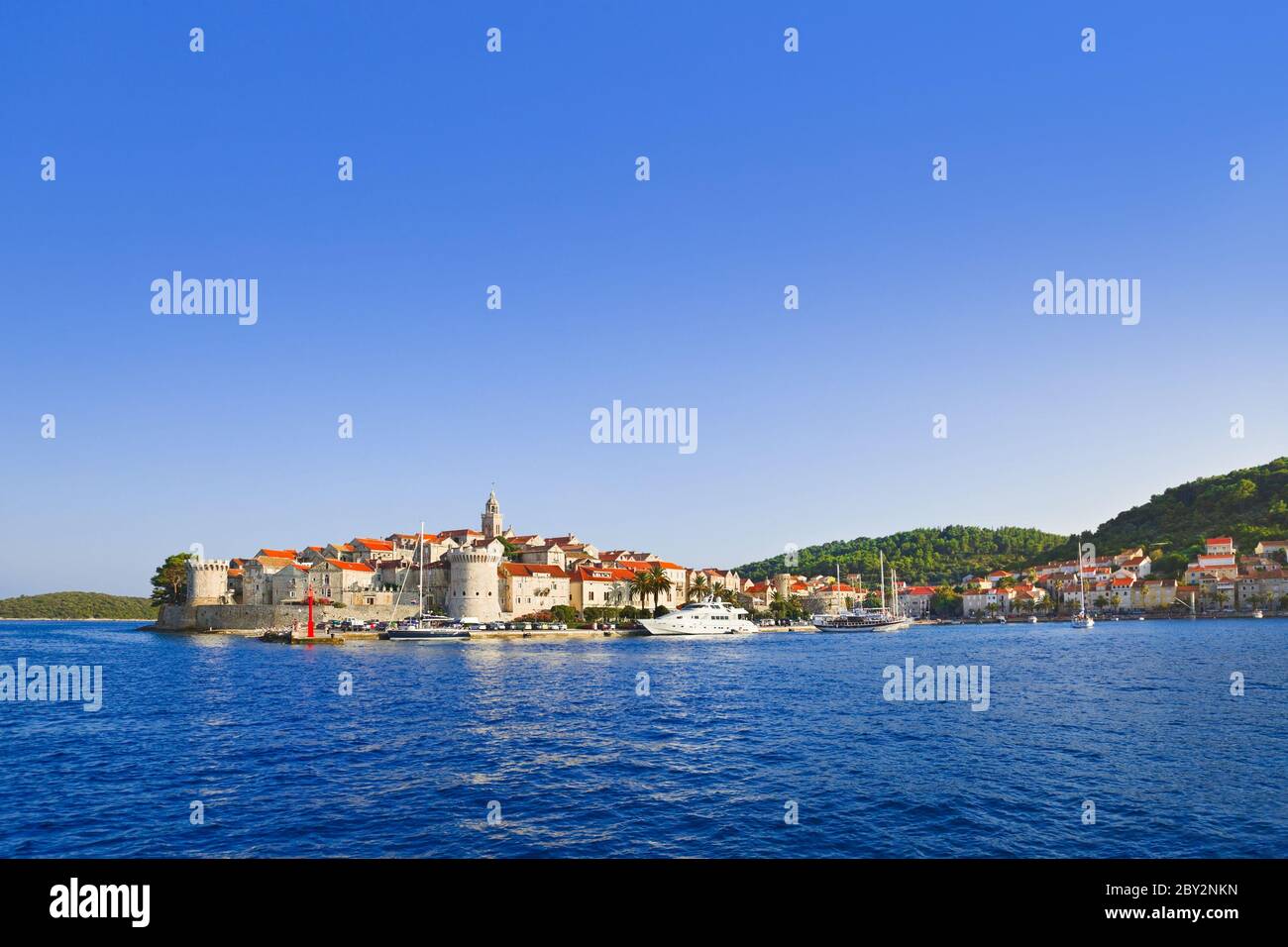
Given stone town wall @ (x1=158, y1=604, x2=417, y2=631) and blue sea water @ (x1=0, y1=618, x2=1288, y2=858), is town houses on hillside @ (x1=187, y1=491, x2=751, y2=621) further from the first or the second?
blue sea water @ (x1=0, y1=618, x2=1288, y2=858)

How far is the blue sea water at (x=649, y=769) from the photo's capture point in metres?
16.7

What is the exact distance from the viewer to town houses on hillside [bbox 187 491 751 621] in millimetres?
102688

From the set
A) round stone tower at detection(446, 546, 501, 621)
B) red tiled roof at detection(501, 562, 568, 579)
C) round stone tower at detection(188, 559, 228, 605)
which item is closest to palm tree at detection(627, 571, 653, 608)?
red tiled roof at detection(501, 562, 568, 579)

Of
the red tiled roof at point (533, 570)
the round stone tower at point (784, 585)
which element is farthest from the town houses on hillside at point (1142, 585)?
the red tiled roof at point (533, 570)

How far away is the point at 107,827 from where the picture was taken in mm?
18016

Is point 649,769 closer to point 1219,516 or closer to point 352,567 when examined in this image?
point 352,567

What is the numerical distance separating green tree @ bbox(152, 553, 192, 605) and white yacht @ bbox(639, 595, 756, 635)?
61.5m

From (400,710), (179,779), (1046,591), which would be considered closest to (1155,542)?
(1046,591)

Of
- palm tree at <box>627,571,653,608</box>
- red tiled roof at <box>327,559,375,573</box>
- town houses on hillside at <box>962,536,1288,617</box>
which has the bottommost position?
town houses on hillside at <box>962,536,1288,617</box>

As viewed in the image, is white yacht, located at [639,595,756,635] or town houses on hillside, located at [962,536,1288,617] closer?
white yacht, located at [639,595,756,635]

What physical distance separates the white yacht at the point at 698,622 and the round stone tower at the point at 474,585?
62.1ft

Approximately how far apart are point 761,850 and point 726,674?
126ft

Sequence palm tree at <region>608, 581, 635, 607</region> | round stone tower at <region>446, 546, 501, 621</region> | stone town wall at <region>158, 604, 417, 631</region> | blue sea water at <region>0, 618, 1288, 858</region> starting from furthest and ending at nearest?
palm tree at <region>608, 581, 635, 607</region> < round stone tower at <region>446, 546, 501, 621</region> < stone town wall at <region>158, 604, 417, 631</region> < blue sea water at <region>0, 618, 1288, 858</region>
